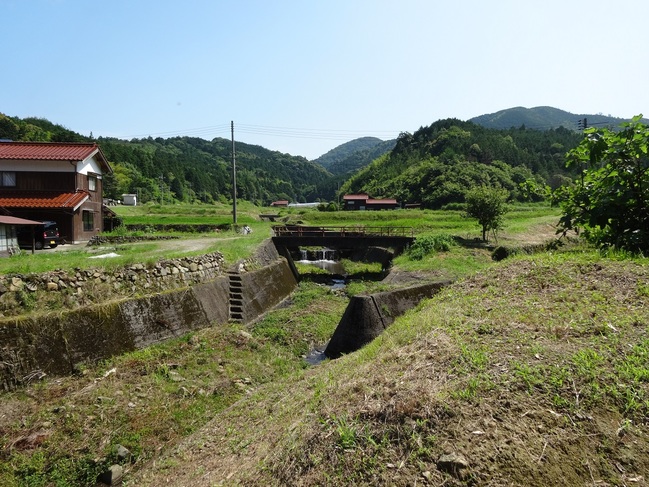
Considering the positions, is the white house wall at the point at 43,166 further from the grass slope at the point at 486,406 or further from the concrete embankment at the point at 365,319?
the grass slope at the point at 486,406

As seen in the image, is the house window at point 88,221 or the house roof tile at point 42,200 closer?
the house roof tile at point 42,200

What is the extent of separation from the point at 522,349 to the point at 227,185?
123m

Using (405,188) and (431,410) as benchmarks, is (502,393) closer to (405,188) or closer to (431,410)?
(431,410)

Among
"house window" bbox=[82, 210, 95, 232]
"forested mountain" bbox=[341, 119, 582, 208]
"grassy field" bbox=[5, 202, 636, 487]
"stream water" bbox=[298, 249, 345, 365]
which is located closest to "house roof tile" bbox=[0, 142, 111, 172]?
"house window" bbox=[82, 210, 95, 232]

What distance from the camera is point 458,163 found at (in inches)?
3290

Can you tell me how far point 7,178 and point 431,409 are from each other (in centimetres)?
3007

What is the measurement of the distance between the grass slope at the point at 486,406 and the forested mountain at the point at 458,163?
197 ft

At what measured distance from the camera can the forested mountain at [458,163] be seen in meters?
76.4

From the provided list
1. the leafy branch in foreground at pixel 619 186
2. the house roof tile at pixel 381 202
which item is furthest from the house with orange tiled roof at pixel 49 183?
the house roof tile at pixel 381 202

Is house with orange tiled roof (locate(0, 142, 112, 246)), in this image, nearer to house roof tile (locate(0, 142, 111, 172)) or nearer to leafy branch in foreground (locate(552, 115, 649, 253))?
house roof tile (locate(0, 142, 111, 172))

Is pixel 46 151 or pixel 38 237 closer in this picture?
pixel 38 237

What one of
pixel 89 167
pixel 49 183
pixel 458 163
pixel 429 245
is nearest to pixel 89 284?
pixel 49 183

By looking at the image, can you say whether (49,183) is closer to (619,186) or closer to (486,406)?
(486,406)

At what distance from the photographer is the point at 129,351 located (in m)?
12.5
